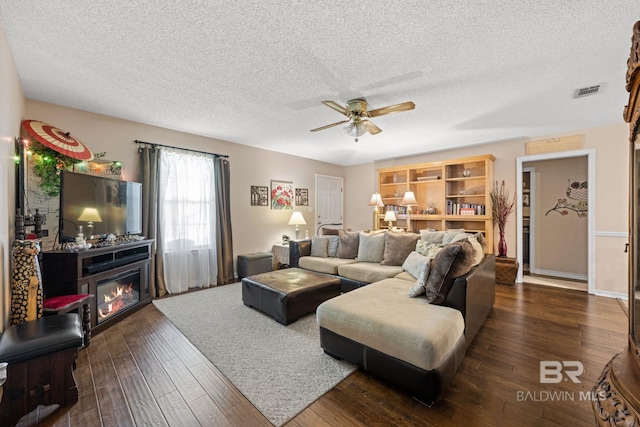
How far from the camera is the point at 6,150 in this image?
6.52ft

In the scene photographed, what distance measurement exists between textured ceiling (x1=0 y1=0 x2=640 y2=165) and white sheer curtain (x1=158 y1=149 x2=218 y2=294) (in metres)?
0.84

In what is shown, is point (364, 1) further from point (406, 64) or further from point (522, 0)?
point (522, 0)

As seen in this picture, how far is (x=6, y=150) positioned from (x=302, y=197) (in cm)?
466

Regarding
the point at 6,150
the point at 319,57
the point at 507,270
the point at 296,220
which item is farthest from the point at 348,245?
the point at 6,150

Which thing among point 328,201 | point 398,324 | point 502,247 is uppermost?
point 328,201

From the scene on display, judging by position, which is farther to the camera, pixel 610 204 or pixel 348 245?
pixel 348 245

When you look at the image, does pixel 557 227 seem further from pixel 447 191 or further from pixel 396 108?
pixel 396 108

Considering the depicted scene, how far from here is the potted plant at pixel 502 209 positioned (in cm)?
457

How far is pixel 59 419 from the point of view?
155 centimetres

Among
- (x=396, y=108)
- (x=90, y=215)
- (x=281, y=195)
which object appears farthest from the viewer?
(x=281, y=195)

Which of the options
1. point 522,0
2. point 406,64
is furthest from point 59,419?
point 522,0

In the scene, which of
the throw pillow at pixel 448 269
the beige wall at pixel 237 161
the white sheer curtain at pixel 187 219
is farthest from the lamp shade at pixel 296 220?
the throw pillow at pixel 448 269

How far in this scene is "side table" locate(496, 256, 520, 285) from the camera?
4289 millimetres

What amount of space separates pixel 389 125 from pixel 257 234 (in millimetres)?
3246
